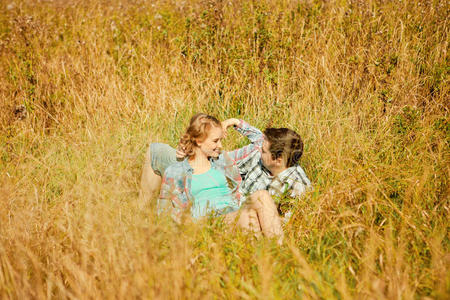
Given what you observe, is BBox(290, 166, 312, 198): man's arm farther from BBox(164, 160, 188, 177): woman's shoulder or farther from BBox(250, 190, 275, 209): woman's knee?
BBox(164, 160, 188, 177): woman's shoulder

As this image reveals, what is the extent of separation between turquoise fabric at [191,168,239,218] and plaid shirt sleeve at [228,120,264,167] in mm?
329

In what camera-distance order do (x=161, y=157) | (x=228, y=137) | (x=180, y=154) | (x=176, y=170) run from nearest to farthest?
(x=176, y=170), (x=180, y=154), (x=161, y=157), (x=228, y=137)

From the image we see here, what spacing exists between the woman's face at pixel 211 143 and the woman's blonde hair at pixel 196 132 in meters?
0.02

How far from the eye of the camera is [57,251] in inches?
86.0

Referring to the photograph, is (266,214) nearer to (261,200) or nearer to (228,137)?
(261,200)

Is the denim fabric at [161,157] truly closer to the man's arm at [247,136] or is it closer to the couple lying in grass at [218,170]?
the couple lying in grass at [218,170]

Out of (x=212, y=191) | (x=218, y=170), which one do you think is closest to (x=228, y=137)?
(x=218, y=170)

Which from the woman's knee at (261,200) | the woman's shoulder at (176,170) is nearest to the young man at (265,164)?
A: the woman's shoulder at (176,170)

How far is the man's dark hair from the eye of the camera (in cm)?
300

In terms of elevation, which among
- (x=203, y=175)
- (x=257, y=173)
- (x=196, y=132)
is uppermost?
(x=196, y=132)

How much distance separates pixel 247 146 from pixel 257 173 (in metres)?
0.23

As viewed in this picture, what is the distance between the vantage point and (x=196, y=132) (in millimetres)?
2900

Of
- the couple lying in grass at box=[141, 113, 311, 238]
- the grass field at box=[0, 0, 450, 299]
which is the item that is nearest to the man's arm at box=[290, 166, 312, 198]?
the couple lying in grass at box=[141, 113, 311, 238]

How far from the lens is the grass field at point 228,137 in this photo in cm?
189
